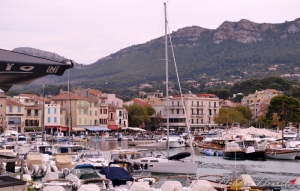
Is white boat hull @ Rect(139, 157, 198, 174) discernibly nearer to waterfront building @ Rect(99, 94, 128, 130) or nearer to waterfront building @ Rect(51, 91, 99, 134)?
waterfront building @ Rect(51, 91, 99, 134)

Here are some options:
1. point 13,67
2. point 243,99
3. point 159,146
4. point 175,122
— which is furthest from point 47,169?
point 243,99

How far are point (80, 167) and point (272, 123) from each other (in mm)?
75560

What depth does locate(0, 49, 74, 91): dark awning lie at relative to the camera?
27.8 feet

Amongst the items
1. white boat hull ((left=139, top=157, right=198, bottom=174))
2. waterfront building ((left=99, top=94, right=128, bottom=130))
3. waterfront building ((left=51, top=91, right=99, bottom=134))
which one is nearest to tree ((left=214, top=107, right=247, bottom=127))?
waterfront building ((left=99, top=94, right=128, bottom=130))

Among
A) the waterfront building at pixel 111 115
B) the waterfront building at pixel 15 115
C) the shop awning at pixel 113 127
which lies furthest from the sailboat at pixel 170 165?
the shop awning at pixel 113 127

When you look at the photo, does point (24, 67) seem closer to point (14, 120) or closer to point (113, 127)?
point (14, 120)

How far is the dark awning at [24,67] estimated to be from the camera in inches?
334

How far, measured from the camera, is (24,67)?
8.62 metres

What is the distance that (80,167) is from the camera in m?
28.4

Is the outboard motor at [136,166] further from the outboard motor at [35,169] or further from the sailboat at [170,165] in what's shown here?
the outboard motor at [35,169]

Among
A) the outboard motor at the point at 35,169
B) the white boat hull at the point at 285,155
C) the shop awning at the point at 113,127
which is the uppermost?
the shop awning at the point at 113,127

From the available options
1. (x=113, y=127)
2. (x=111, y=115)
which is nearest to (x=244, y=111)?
(x=111, y=115)


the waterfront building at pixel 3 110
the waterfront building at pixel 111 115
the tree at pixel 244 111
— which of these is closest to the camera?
the waterfront building at pixel 3 110

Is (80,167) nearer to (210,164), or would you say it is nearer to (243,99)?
(210,164)
